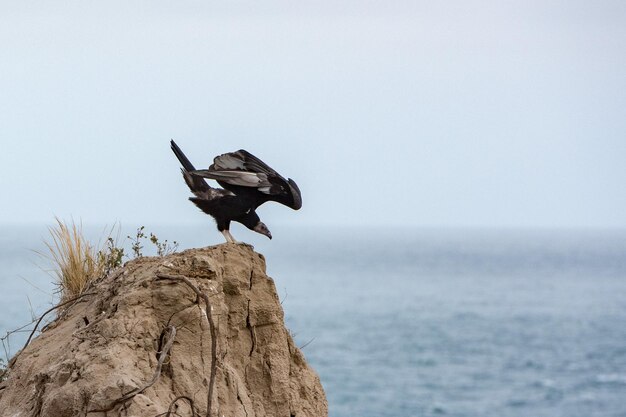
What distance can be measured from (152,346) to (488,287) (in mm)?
114910

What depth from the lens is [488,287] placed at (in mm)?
120000

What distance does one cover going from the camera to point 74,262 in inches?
400

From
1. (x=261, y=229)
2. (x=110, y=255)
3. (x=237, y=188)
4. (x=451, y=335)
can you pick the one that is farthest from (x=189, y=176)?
(x=451, y=335)

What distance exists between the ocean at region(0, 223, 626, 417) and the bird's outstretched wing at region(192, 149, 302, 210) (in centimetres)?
1092

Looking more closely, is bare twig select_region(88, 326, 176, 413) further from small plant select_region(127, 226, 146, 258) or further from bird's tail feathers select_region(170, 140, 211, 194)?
small plant select_region(127, 226, 146, 258)

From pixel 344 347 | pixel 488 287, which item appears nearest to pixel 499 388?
pixel 344 347

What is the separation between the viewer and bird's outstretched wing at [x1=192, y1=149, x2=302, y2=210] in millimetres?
9242

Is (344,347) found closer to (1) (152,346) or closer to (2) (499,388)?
(2) (499,388)

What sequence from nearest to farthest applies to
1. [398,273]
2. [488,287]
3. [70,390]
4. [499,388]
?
[70,390] < [499,388] < [488,287] < [398,273]

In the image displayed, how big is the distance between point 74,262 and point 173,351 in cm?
330

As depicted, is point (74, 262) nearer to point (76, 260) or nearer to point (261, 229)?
point (76, 260)

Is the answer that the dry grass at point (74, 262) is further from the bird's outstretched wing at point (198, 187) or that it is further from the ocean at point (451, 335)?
the ocean at point (451, 335)

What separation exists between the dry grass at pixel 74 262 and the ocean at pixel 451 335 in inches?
386

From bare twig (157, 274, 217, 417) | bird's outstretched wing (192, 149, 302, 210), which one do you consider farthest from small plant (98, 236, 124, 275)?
bare twig (157, 274, 217, 417)
